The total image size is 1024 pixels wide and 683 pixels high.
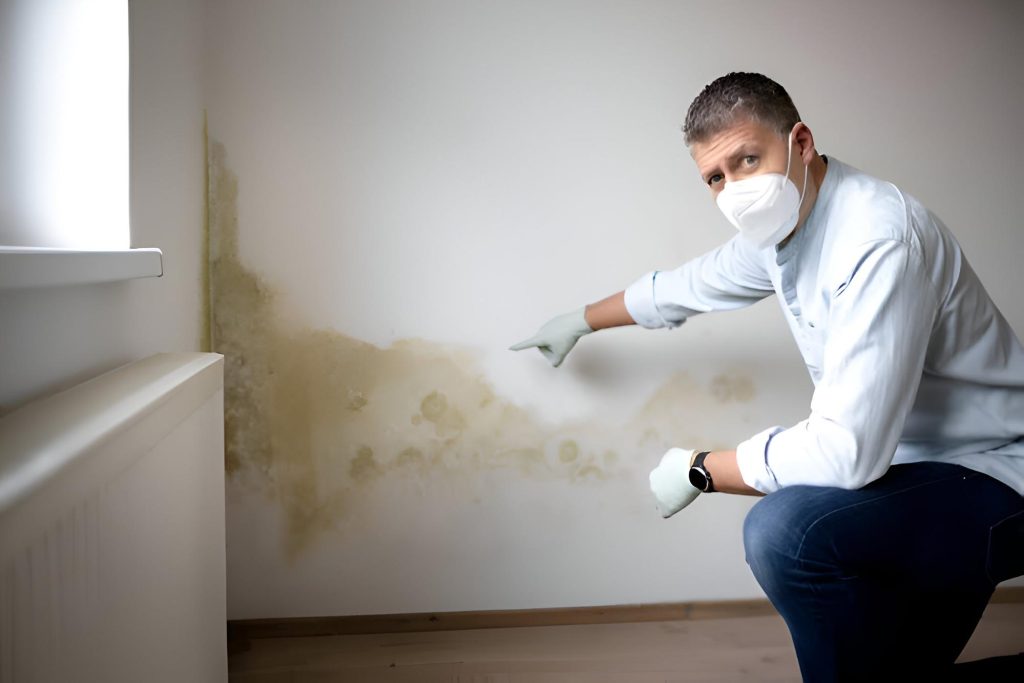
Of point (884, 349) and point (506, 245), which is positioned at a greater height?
point (506, 245)

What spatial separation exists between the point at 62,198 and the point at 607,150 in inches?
49.8

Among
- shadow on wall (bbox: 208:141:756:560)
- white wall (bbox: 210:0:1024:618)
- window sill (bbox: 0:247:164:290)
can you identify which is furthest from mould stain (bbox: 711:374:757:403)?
window sill (bbox: 0:247:164:290)

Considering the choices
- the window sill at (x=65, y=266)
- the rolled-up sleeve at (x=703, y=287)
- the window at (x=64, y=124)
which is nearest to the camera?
the window sill at (x=65, y=266)

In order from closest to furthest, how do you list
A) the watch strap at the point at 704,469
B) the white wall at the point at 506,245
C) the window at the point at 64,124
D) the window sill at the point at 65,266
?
1. the window sill at the point at 65,266
2. the window at the point at 64,124
3. the watch strap at the point at 704,469
4. the white wall at the point at 506,245

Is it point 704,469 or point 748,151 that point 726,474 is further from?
point 748,151

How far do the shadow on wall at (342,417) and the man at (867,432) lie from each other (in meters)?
0.63

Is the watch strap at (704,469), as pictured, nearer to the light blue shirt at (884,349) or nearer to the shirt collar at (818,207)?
the light blue shirt at (884,349)

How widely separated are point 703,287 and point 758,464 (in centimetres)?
54

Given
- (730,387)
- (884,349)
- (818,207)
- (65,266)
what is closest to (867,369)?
(884,349)

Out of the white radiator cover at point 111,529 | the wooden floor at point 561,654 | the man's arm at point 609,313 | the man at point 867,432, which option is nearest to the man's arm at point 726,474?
the man at point 867,432

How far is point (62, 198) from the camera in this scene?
1.21 metres

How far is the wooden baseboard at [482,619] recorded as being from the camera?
2053 mm

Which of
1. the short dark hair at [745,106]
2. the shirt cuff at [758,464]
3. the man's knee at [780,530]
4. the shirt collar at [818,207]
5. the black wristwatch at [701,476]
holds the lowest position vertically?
the man's knee at [780,530]

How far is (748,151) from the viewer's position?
4.66 ft
